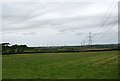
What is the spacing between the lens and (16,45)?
5487 inches

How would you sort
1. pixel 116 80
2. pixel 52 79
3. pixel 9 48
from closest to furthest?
1. pixel 116 80
2. pixel 52 79
3. pixel 9 48

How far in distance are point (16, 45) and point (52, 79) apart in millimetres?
122320

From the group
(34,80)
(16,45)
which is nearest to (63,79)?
(34,80)

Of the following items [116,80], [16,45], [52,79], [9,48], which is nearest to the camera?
[116,80]

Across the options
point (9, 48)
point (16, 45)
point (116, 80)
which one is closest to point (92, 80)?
point (116, 80)

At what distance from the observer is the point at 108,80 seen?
17.8 meters

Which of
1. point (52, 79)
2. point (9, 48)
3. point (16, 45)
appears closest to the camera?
point (52, 79)

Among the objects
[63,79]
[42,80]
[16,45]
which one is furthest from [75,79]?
[16,45]

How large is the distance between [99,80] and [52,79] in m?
3.31

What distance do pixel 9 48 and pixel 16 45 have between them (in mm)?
11893

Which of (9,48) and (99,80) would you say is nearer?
(99,80)

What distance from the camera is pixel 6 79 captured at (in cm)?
1953

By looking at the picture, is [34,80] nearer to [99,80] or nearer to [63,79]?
[63,79]

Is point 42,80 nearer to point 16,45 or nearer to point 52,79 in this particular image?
point 52,79
